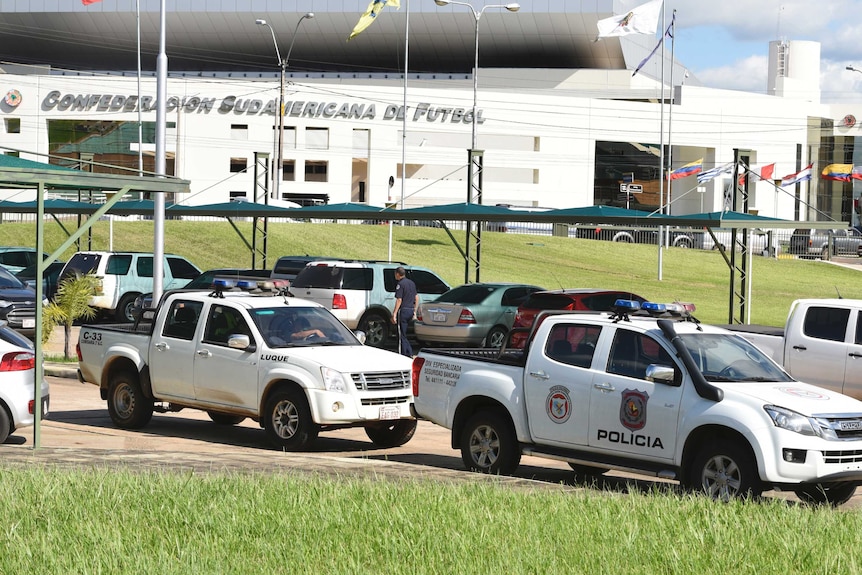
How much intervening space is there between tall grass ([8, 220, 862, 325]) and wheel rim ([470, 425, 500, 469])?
119 ft

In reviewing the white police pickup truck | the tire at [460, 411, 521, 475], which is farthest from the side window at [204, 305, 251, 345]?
the tire at [460, 411, 521, 475]

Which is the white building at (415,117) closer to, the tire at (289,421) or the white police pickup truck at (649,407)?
the tire at (289,421)

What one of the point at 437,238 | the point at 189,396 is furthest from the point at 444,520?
the point at 437,238

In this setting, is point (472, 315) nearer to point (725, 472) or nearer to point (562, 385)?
point (562, 385)

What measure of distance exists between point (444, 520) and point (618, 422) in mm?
3309

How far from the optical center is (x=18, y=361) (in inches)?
533

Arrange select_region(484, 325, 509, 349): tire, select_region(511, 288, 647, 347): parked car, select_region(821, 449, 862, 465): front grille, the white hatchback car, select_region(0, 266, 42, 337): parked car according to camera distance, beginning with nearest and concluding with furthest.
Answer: select_region(821, 449, 862, 465): front grille
the white hatchback car
select_region(511, 288, 647, 347): parked car
select_region(484, 325, 509, 349): tire
select_region(0, 266, 42, 337): parked car

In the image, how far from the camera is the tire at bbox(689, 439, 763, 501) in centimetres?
1006

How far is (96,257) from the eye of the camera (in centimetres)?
3234

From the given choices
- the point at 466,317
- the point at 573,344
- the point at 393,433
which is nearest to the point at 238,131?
the point at 466,317

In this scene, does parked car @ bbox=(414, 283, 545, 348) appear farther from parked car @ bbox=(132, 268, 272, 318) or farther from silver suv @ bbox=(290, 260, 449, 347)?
parked car @ bbox=(132, 268, 272, 318)

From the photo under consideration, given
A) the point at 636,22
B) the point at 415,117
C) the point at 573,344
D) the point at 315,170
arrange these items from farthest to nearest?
the point at 415,117, the point at 315,170, the point at 636,22, the point at 573,344

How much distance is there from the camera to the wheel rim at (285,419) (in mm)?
13898

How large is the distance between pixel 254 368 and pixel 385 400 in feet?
5.25
